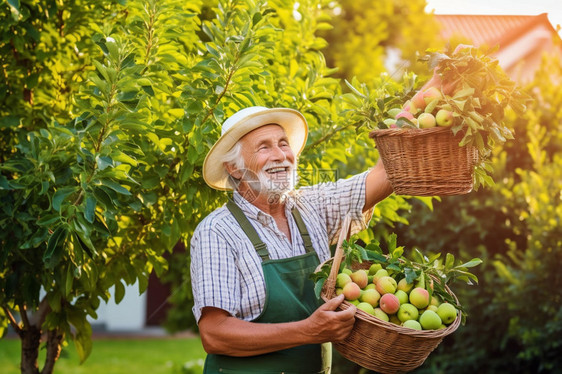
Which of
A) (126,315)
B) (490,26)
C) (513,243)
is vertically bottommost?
(126,315)

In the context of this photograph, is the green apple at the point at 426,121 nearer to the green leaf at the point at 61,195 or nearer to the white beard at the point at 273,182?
the white beard at the point at 273,182

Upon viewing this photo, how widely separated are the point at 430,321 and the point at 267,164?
91 cm

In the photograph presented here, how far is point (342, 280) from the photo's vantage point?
2344 millimetres

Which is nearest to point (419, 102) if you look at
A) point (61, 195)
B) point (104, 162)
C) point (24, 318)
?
point (104, 162)

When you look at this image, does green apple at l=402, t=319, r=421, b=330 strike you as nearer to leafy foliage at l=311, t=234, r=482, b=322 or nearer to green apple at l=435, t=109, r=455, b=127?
leafy foliage at l=311, t=234, r=482, b=322

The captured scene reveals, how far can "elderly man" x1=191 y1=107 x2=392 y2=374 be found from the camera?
95.5 inches

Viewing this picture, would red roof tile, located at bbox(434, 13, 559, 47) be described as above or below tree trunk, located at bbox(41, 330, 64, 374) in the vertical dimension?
above

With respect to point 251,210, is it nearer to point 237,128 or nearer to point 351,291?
point 237,128

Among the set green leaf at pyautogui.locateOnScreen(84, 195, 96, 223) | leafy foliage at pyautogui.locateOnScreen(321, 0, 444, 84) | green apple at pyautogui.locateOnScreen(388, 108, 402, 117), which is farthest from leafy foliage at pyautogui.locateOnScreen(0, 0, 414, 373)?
leafy foliage at pyautogui.locateOnScreen(321, 0, 444, 84)

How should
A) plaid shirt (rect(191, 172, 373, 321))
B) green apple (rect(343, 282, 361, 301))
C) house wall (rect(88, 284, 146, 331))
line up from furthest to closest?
1. house wall (rect(88, 284, 146, 331))
2. plaid shirt (rect(191, 172, 373, 321))
3. green apple (rect(343, 282, 361, 301))

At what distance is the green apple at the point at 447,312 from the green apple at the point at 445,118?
61 centimetres

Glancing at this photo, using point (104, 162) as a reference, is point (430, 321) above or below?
below

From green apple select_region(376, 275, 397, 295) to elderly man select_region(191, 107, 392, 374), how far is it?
0.18 metres

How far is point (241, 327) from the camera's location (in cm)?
243
